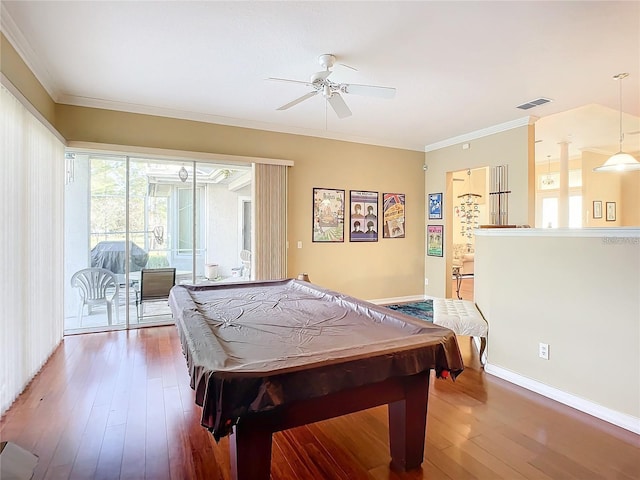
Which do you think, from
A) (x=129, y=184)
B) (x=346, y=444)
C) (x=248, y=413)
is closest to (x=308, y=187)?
(x=129, y=184)

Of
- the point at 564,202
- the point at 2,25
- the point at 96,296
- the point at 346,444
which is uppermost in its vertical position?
the point at 2,25

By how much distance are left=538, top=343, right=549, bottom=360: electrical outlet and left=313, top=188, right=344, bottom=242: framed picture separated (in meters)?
3.45

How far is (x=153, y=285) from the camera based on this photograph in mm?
4828

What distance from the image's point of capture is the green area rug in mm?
5398

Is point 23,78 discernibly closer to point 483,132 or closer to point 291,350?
point 291,350

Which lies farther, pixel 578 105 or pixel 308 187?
pixel 308 187

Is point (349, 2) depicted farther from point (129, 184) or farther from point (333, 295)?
point (129, 184)

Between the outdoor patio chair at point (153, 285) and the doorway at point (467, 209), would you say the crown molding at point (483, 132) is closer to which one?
the doorway at point (467, 209)

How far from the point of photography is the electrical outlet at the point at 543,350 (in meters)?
2.91

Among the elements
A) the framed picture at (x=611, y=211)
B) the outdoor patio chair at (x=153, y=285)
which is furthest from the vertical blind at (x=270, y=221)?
the framed picture at (x=611, y=211)

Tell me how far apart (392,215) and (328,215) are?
1.32 meters

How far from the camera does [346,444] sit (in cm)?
220

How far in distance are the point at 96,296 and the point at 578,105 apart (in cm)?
648

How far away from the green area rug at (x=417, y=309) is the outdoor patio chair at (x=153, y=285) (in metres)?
3.38
